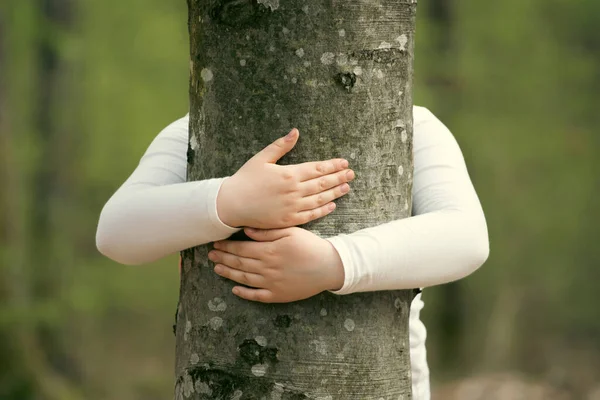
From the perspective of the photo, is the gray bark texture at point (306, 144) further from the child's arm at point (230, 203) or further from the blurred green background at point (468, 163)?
the blurred green background at point (468, 163)

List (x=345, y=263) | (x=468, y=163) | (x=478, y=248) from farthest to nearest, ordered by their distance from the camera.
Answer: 1. (x=468, y=163)
2. (x=478, y=248)
3. (x=345, y=263)

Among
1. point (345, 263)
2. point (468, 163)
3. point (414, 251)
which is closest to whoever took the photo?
point (345, 263)

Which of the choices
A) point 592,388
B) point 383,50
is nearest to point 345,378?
point 383,50

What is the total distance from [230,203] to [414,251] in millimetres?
456

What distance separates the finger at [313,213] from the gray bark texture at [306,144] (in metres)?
0.03

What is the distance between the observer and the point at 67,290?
31.0 feet

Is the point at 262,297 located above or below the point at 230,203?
below

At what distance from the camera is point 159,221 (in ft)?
6.49

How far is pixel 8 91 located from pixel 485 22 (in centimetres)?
671

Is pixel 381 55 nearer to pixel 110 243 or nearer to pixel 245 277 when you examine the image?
pixel 245 277

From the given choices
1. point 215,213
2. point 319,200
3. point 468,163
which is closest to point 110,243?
point 215,213

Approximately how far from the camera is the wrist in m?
1.86

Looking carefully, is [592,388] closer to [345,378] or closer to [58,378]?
[58,378]

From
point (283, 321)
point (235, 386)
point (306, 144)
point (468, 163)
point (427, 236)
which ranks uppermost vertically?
point (468, 163)
